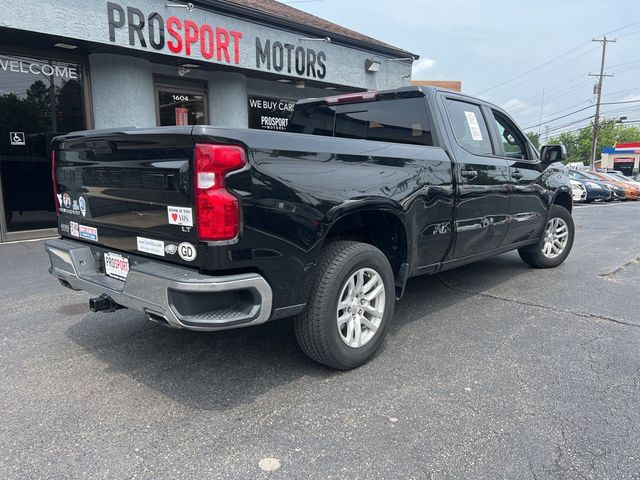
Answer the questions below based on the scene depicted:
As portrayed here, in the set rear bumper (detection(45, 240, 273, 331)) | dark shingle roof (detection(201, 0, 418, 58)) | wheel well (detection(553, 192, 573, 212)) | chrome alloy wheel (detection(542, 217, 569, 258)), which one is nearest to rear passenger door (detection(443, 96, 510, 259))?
chrome alloy wheel (detection(542, 217, 569, 258))

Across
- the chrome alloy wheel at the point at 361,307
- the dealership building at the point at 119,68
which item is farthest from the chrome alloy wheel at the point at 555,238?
the dealership building at the point at 119,68

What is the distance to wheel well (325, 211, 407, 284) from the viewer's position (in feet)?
11.6

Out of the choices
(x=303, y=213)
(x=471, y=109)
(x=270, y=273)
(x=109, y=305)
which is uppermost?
(x=471, y=109)

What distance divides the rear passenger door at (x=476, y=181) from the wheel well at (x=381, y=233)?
745 mm

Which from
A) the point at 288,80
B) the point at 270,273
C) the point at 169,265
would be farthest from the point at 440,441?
the point at 288,80

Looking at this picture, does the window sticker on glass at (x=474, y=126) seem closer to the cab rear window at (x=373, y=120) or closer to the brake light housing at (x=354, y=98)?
the cab rear window at (x=373, y=120)

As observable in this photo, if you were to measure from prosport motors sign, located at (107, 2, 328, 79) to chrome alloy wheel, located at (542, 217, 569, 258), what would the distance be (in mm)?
6626

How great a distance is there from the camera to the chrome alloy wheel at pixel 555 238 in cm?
616

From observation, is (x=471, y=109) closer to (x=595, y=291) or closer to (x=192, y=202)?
(x=595, y=291)

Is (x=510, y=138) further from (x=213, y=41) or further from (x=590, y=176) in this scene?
(x=590, y=176)

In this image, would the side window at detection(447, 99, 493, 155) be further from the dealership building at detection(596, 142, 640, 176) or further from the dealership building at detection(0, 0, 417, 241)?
the dealership building at detection(596, 142, 640, 176)

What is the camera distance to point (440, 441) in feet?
8.18

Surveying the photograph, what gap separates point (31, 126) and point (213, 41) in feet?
11.6

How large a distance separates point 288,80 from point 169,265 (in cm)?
934
